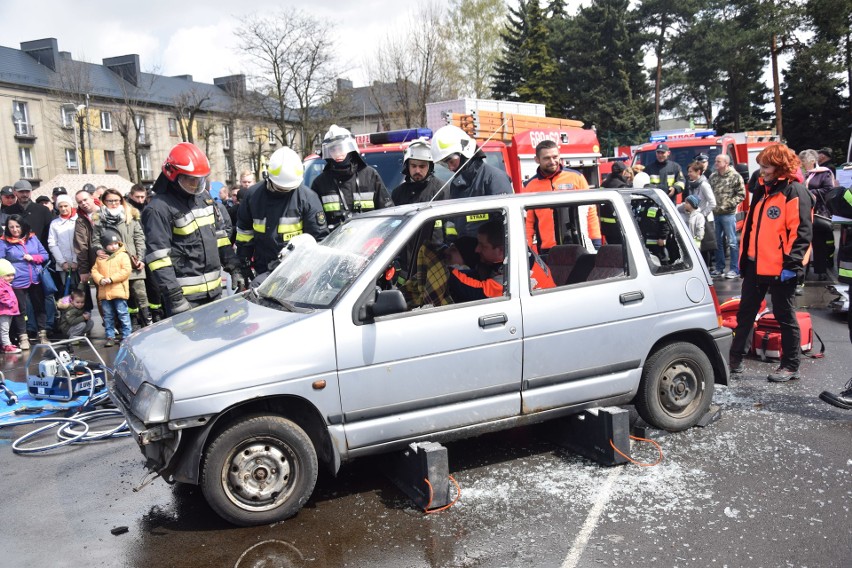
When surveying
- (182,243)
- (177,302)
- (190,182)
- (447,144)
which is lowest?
(177,302)

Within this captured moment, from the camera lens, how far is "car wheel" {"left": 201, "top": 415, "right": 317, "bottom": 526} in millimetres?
3625

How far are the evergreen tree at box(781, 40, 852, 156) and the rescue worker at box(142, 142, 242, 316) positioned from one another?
3699 centimetres

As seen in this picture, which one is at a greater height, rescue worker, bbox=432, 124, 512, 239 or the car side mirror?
rescue worker, bbox=432, 124, 512, 239

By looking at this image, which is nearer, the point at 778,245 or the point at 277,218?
the point at 778,245

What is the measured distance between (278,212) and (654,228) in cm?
318

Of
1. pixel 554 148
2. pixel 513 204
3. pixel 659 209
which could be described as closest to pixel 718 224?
pixel 554 148

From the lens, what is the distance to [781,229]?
5754mm

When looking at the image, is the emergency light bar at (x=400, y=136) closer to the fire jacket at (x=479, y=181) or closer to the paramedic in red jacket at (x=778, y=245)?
the fire jacket at (x=479, y=181)

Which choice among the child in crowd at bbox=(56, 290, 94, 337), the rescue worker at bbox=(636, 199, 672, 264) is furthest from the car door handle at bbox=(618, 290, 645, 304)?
the child in crowd at bbox=(56, 290, 94, 337)

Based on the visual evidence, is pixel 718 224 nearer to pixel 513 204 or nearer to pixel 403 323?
pixel 513 204

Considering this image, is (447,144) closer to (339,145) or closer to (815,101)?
(339,145)

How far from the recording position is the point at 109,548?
3.65 m

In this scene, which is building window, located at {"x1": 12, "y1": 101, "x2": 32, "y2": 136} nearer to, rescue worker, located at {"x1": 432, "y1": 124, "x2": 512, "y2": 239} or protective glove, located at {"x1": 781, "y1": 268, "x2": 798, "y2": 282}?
rescue worker, located at {"x1": 432, "y1": 124, "x2": 512, "y2": 239}

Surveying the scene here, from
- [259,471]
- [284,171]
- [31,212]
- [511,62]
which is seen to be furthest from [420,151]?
[511,62]
